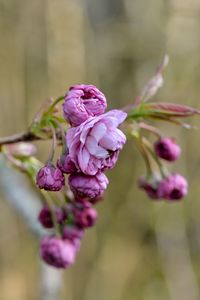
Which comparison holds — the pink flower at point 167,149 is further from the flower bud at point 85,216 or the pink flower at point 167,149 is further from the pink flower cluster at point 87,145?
the pink flower cluster at point 87,145

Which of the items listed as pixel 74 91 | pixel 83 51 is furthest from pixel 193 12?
pixel 74 91

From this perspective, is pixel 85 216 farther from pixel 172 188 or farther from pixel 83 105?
pixel 83 105

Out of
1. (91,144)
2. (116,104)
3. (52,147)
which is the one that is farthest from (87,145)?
(116,104)

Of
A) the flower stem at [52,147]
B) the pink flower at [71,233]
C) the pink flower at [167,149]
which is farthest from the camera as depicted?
the pink flower at [71,233]

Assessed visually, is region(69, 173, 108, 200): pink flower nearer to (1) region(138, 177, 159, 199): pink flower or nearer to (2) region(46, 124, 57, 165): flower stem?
(2) region(46, 124, 57, 165): flower stem

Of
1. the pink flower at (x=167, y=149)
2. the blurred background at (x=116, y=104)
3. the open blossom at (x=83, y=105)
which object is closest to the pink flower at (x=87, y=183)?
the open blossom at (x=83, y=105)

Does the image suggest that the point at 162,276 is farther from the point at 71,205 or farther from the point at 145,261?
the point at 71,205

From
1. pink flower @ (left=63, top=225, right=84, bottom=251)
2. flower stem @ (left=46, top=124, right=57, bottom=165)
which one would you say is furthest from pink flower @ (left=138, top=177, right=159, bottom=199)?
flower stem @ (left=46, top=124, right=57, bottom=165)
